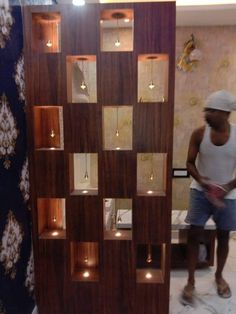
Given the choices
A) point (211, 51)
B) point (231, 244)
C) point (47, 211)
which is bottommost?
point (231, 244)

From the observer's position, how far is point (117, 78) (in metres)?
1.46

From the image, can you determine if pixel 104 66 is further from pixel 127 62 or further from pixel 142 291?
pixel 142 291

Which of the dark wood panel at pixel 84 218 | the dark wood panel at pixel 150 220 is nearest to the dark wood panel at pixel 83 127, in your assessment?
the dark wood panel at pixel 84 218

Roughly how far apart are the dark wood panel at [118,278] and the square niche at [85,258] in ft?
0.40

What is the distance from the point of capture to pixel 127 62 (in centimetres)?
144

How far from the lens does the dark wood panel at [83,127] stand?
150 centimetres

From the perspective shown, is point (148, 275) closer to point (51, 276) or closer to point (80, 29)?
point (51, 276)

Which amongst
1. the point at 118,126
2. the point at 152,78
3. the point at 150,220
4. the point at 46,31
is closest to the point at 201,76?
the point at 152,78

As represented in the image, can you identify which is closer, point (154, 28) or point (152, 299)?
point (154, 28)

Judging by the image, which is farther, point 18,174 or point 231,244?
point 231,244

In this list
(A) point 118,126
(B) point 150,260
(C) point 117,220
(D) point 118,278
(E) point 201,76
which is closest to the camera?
(D) point 118,278

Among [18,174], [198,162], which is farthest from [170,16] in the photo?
[18,174]

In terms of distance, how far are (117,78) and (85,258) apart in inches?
42.5

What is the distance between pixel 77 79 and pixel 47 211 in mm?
836
